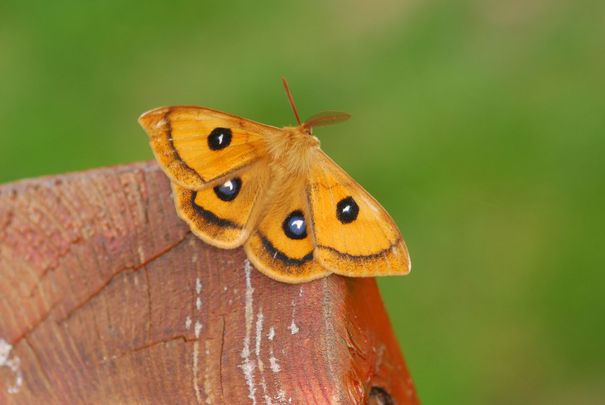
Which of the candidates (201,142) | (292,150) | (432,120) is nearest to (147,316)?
(201,142)

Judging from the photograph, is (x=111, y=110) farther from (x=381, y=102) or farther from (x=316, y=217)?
(x=316, y=217)

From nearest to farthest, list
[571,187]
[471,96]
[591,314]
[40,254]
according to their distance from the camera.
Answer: [40,254], [591,314], [571,187], [471,96]

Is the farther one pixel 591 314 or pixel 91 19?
pixel 91 19

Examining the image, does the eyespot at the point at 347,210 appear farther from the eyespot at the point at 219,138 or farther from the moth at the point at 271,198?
the eyespot at the point at 219,138

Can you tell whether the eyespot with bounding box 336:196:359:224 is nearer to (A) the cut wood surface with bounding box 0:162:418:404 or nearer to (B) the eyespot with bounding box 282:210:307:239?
(B) the eyespot with bounding box 282:210:307:239

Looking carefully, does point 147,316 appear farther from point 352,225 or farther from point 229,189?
point 352,225

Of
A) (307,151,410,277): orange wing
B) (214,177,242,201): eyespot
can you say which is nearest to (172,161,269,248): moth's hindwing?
(214,177,242,201): eyespot

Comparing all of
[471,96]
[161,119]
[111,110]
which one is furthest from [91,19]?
[161,119]
